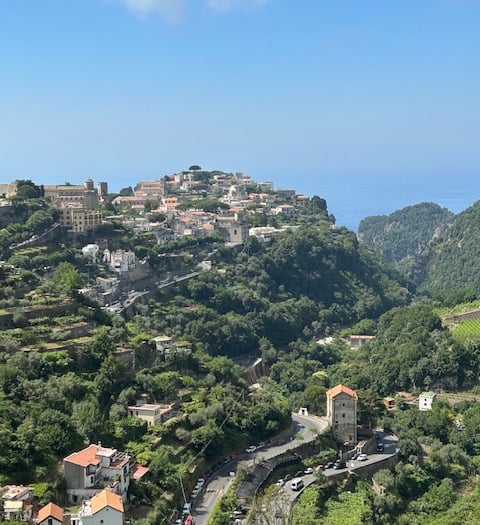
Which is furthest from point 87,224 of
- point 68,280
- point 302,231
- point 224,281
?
point 302,231

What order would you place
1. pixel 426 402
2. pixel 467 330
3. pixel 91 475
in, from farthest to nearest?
1. pixel 467 330
2. pixel 426 402
3. pixel 91 475

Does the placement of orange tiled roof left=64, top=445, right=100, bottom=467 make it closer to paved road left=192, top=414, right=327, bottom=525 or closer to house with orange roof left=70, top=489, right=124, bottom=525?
house with orange roof left=70, top=489, right=124, bottom=525

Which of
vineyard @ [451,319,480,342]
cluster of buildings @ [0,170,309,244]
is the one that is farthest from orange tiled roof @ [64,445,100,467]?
cluster of buildings @ [0,170,309,244]

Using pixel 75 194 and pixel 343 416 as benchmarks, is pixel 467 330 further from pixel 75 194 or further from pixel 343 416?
pixel 75 194

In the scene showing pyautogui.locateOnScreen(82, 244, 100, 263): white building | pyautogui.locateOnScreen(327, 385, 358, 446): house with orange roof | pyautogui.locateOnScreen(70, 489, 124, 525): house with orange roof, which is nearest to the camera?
pyautogui.locateOnScreen(70, 489, 124, 525): house with orange roof

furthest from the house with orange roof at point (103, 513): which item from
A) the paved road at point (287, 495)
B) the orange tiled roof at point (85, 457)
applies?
the paved road at point (287, 495)

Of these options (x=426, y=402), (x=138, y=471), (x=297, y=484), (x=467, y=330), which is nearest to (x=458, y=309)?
(x=467, y=330)

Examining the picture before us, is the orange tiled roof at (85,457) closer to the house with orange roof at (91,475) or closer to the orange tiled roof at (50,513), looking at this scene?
the house with orange roof at (91,475)
